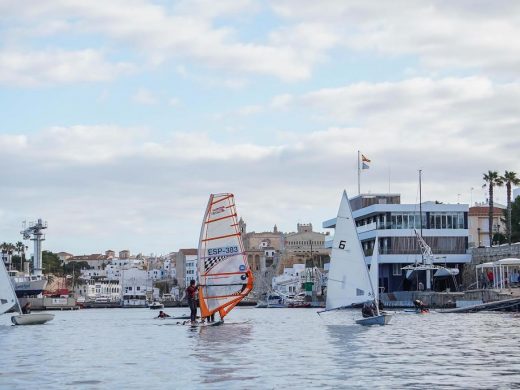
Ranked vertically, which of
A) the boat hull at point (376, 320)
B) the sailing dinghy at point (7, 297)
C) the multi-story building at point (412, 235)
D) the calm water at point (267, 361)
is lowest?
the calm water at point (267, 361)

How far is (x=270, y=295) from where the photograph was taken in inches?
7357

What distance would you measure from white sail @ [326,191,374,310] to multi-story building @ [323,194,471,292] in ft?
247

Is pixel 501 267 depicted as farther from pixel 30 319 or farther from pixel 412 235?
pixel 30 319

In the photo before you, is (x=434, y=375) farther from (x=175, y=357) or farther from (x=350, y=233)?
(x=350, y=233)

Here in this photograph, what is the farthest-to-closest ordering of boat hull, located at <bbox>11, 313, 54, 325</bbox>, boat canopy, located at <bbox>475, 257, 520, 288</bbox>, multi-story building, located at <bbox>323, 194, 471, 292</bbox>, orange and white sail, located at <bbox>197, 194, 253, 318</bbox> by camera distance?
multi-story building, located at <bbox>323, 194, 471, 292</bbox> < boat canopy, located at <bbox>475, 257, 520, 288</bbox> < boat hull, located at <bbox>11, 313, 54, 325</bbox> < orange and white sail, located at <bbox>197, 194, 253, 318</bbox>

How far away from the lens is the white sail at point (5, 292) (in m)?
58.1

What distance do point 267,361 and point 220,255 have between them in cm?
2557

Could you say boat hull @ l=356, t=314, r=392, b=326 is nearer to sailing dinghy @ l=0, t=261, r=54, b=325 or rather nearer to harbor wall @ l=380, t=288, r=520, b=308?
sailing dinghy @ l=0, t=261, r=54, b=325

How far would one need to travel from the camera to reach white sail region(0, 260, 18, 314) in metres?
58.1

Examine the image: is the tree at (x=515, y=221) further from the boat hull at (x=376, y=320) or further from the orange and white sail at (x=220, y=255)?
the orange and white sail at (x=220, y=255)

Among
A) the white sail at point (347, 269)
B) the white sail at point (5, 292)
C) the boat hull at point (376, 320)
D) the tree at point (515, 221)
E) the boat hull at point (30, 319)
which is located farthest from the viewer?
the tree at point (515, 221)

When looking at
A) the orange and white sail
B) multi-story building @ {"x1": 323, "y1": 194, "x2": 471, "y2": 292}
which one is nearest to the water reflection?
the orange and white sail

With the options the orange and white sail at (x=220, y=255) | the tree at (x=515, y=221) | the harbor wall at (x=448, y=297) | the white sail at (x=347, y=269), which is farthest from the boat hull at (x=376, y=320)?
the tree at (x=515, y=221)

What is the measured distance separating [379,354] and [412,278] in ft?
332
